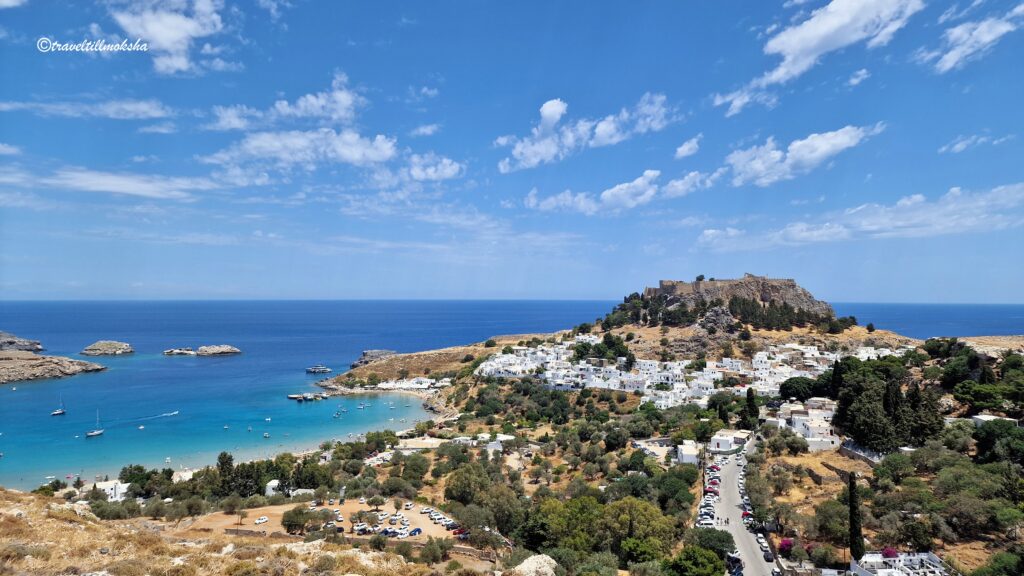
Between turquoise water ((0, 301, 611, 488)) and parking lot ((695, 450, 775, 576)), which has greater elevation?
parking lot ((695, 450, 775, 576))

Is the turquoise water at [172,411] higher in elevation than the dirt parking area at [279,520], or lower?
lower

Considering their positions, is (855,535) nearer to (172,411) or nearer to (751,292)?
(172,411)

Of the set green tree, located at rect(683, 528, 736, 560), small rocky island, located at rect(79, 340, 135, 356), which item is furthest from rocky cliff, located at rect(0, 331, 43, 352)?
green tree, located at rect(683, 528, 736, 560)

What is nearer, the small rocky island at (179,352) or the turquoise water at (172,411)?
the turquoise water at (172,411)

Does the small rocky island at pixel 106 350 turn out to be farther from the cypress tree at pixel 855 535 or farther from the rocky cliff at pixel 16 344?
the cypress tree at pixel 855 535

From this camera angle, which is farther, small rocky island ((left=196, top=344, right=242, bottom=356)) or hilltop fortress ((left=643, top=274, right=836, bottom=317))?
small rocky island ((left=196, top=344, right=242, bottom=356))

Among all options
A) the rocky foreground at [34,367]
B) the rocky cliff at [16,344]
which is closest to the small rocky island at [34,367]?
the rocky foreground at [34,367]

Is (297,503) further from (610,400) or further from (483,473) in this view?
(610,400)

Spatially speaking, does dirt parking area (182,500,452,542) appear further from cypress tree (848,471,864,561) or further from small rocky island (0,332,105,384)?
small rocky island (0,332,105,384)
